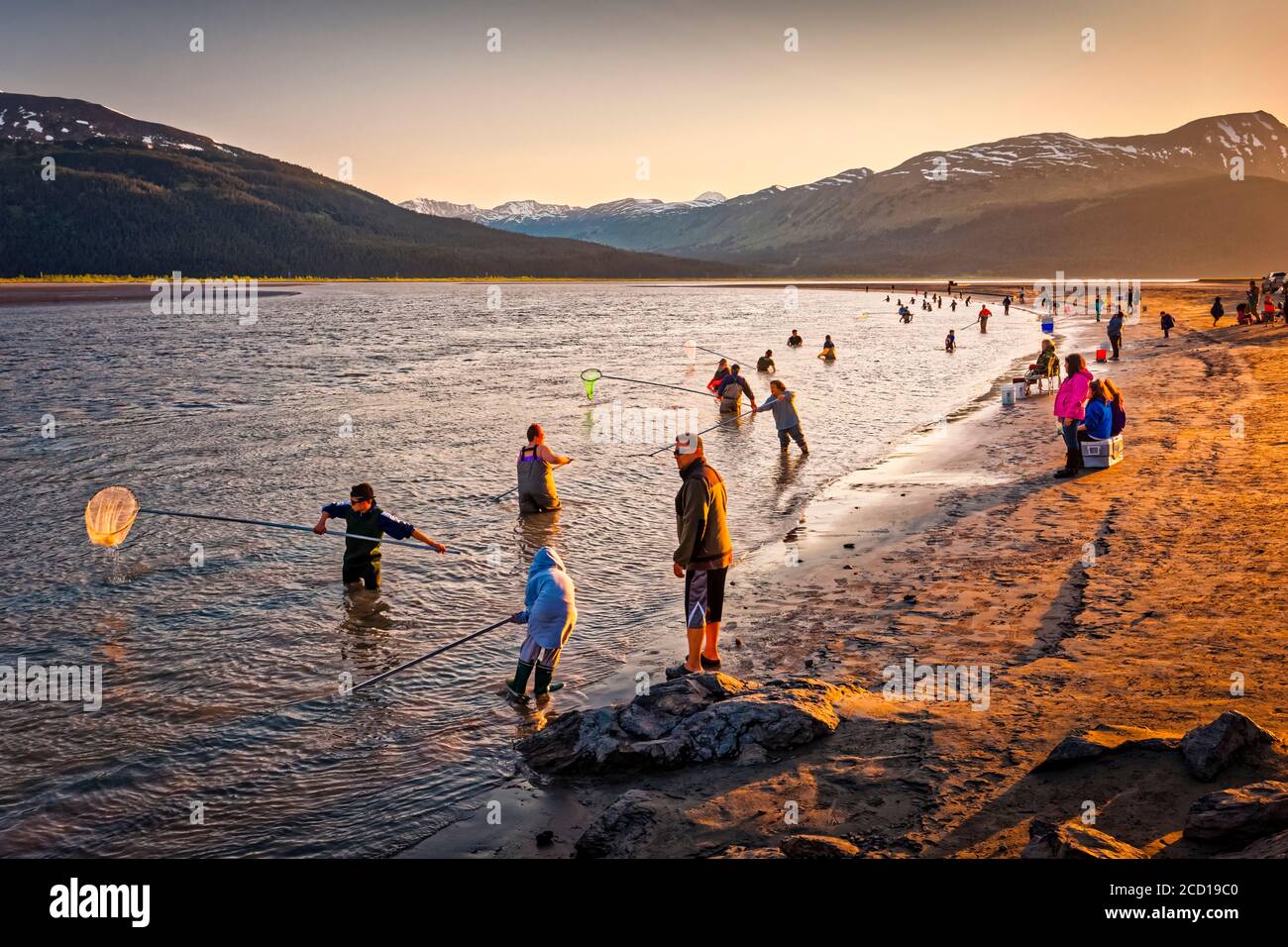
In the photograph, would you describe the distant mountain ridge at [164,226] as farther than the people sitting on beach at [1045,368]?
Yes

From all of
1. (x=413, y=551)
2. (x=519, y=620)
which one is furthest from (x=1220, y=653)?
(x=413, y=551)

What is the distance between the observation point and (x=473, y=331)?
200 feet

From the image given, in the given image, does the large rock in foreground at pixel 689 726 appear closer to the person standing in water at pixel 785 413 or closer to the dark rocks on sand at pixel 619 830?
the dark rocks on sand at pixel 619 830

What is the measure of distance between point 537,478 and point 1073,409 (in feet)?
29.3

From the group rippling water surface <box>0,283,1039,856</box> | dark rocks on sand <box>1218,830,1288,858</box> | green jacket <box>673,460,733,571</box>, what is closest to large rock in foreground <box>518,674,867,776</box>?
rippling water surface <box>0,283,1039,856</box>

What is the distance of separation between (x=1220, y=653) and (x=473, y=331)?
5732 centimetres

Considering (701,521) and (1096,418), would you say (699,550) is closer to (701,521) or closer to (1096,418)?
(701,521)

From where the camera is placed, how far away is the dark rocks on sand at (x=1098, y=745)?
545 centimetres

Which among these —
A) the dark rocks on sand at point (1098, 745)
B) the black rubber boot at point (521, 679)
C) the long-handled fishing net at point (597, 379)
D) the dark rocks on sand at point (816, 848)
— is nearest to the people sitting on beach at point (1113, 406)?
the dark rocks on sand at point (1098, 745)

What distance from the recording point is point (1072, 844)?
417cm

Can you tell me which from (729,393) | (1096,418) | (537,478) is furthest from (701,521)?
(729,393)

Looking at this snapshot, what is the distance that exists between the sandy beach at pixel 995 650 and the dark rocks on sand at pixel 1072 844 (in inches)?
14.8

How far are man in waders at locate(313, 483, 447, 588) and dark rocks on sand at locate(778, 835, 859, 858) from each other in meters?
5.81
